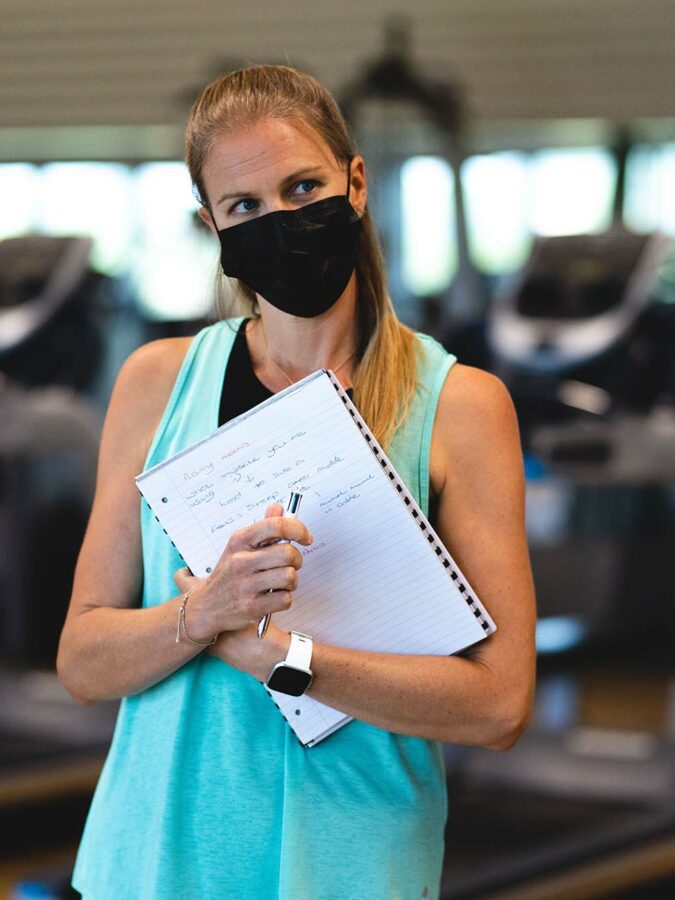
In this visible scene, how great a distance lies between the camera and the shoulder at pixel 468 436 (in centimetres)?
121

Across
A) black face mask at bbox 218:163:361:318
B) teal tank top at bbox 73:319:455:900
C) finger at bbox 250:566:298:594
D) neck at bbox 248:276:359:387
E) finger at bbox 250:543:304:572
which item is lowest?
teal tank top at bbox 73:319:455:900

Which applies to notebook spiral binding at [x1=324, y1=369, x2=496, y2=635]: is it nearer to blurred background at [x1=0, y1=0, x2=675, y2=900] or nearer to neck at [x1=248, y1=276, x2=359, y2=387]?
neck at [x1=248, y1=276, x2=359, y2=387]

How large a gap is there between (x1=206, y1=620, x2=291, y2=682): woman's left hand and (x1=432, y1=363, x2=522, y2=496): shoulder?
22 centimetres

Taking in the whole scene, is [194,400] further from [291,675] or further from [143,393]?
[291,675]

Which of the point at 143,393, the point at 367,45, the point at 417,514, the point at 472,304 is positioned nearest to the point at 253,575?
the point at 417,514

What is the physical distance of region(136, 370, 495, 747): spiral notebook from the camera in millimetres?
1132

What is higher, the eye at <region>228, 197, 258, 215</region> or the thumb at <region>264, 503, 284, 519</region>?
the eye at <region>228, 197, 258, 215</region>

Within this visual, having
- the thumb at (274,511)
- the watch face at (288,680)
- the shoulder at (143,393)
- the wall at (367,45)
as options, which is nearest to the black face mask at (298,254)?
the shoulder at (143,393)

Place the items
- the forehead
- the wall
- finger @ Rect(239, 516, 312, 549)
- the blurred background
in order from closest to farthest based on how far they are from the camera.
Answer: finger @ Rect(239, 516, 312, 549)
the forehead
the blurred background
the wall

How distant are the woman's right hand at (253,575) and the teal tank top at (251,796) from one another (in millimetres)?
120

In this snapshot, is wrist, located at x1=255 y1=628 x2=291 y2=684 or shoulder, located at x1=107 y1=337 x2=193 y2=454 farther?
shoulder, located at x1=107 y1=337 x2=193 y2=454

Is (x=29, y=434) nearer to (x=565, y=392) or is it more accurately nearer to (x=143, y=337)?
(x=565, y=392)

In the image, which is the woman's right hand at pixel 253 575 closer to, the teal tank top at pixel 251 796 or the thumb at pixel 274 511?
the thumb at pixel 274 511

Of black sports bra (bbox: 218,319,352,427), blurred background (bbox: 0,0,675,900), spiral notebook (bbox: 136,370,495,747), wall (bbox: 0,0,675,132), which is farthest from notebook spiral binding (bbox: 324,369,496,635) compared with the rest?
wall (bbox: 0,0,675,132)
